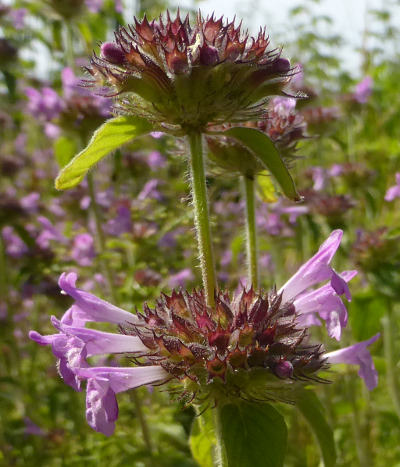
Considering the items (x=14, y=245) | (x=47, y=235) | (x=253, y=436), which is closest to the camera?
(x=253, y=436)

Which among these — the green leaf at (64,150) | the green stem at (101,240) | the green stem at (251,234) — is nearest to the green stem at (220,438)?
the green stem at (251,234)

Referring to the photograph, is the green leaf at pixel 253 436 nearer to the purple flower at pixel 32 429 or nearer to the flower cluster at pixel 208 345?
the flower cluster at pixel 208 345

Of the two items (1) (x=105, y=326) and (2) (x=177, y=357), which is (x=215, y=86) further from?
(1) (x=105, y=326)

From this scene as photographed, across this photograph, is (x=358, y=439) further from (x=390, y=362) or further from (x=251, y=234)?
(x=251, y=234)

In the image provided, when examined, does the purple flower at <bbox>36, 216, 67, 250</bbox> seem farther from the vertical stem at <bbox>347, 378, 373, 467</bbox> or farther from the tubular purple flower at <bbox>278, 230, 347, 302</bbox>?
the tubular purple flower at <bbox>278, 230, 347, 302</bbox>

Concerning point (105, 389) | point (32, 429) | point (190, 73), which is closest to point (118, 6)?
point (32, 429)

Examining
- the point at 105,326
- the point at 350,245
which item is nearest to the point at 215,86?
the point at 105,326
